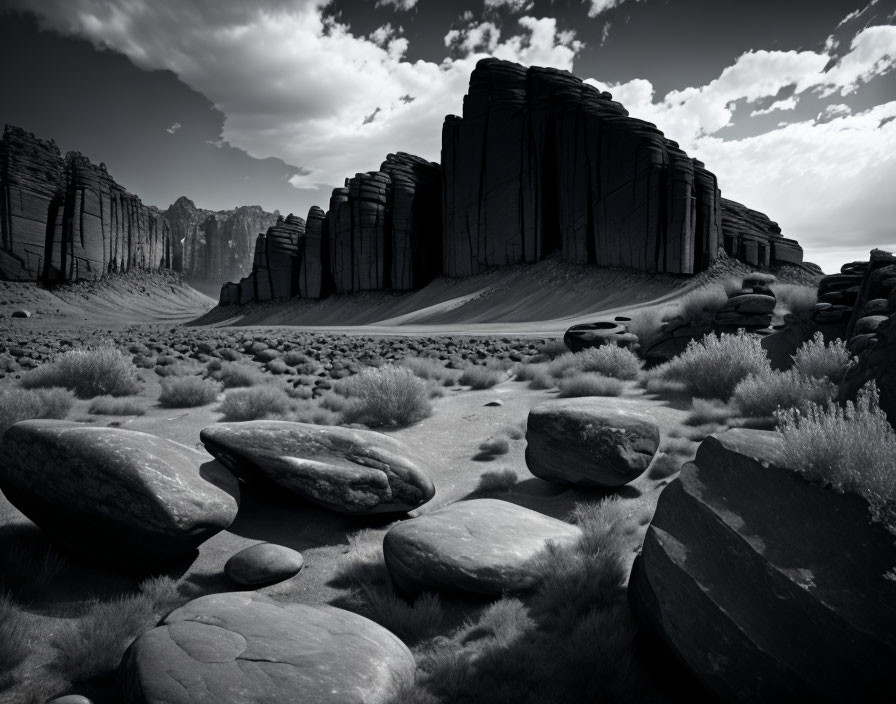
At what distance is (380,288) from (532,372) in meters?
42.1

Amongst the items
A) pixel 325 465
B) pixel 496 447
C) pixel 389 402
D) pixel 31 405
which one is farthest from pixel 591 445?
pixel 31 405

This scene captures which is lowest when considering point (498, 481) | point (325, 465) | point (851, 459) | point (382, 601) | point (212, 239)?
point (382, 601)

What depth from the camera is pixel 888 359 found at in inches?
200

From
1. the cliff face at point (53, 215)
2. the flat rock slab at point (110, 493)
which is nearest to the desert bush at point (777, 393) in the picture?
the flat rock slab at point (110, 493)

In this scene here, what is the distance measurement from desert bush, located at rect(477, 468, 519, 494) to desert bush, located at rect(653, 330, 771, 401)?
493 cm

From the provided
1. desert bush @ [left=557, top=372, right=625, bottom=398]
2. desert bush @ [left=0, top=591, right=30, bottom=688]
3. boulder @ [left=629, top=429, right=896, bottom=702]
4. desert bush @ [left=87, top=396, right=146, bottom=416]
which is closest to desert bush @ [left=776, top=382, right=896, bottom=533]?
boulder @ [left=629, top=429, right=896, bottom=702]

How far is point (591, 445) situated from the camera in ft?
17.6

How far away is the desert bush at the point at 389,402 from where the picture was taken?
8367mm

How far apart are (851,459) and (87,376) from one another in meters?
11.3

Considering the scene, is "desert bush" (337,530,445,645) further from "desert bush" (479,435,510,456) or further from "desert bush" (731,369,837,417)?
"desert bush" (731,369,837,417)

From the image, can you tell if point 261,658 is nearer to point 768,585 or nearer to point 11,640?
point 11,640

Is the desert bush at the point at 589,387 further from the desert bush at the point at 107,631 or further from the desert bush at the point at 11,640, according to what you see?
the desert bush at the point at 11,640

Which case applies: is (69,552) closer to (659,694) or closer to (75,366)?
(659,694)

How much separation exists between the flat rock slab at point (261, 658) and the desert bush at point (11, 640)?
0.77 m
